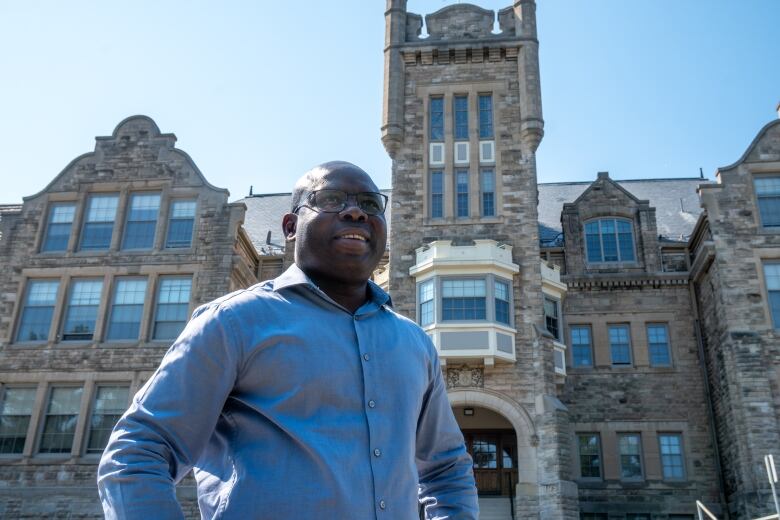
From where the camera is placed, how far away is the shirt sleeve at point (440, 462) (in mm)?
2449

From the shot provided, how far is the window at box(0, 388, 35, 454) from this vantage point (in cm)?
1923

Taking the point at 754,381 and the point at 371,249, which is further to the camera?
the point at 754,381

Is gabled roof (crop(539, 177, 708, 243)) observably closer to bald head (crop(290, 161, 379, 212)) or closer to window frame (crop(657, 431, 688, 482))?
window frame (crop(657, 431, 688, 482))

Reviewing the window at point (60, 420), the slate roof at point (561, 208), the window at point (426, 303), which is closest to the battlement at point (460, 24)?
the slate roof at point (561, 208)

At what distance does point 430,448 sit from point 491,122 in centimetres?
2048

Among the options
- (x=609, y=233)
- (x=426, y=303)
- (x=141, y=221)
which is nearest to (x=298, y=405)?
(x=426, y=303)

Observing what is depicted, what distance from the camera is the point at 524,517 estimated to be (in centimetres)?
1705

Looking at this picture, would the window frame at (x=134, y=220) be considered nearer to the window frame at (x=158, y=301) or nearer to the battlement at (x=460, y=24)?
the window frame at (x=158, y=301)

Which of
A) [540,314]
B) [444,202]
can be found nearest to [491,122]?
[444,202]

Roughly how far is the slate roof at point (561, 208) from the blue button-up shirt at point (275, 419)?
22583 millimetres

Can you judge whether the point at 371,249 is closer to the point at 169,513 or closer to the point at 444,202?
the point at 169,513

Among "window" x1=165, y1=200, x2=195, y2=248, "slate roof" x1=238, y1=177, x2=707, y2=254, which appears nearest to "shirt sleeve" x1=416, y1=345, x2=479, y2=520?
"window" x1=165, y1=200, x2=195, y2=248

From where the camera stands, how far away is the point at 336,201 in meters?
2.45

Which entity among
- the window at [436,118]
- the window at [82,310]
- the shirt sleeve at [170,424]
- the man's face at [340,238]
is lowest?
the shirt sleeve at [170,424]
